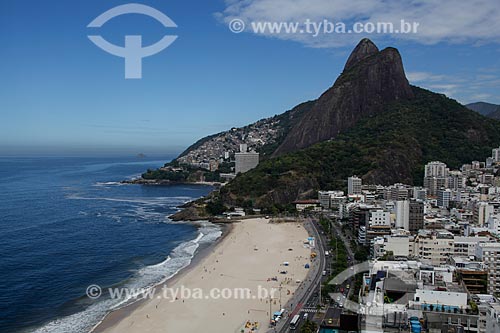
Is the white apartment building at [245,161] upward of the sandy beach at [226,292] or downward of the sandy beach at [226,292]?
upward

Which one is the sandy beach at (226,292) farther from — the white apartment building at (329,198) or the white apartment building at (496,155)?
the white apartment building at (496,155)

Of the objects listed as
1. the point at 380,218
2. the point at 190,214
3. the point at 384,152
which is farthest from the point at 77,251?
the point at 384,152

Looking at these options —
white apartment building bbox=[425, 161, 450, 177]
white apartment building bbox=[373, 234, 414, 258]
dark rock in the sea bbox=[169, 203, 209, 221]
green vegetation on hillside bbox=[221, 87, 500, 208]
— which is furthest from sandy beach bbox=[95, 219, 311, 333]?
white apartment building bbox=[425, 161, 450, 177]

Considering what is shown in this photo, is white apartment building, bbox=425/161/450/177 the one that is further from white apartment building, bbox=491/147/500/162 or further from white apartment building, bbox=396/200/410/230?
white apartment building, bbox=396/200/410/230

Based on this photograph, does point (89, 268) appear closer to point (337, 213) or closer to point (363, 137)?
point (337, 213)

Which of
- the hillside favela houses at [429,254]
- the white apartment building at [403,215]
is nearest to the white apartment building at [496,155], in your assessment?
the hillside favela houses at [429,254]
